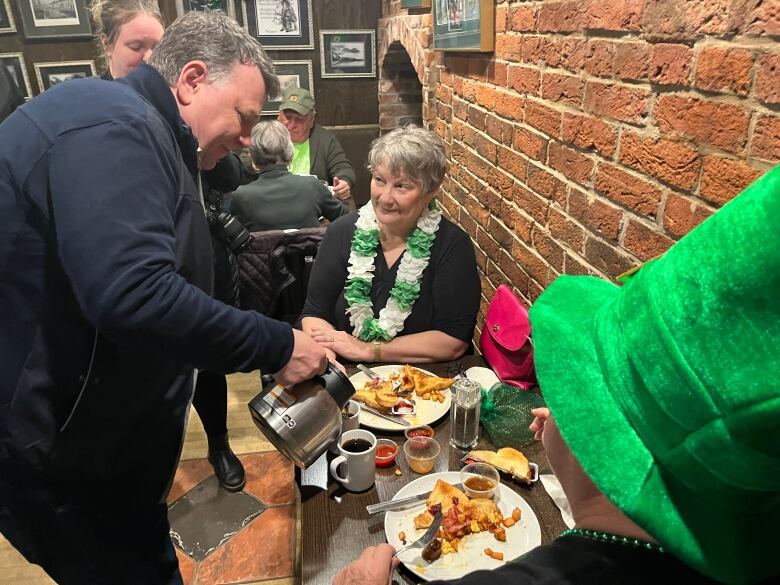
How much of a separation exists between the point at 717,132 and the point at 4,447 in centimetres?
160

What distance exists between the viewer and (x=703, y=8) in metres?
1.03

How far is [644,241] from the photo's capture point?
4.16ft

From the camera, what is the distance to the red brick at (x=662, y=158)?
1.11 metres

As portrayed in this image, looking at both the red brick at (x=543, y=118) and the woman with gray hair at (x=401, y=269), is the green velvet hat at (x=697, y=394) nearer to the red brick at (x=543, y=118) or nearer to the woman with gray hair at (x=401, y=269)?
the red brick at (x=543, y=118)

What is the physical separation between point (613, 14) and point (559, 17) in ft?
0.96

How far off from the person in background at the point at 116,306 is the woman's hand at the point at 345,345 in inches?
22.0

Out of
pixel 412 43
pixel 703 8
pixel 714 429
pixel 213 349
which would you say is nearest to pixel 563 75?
pixel 703 8

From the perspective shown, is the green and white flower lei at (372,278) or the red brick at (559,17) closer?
the red brick at (559,17)

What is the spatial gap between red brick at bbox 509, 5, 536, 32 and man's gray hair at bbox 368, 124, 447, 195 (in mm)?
463

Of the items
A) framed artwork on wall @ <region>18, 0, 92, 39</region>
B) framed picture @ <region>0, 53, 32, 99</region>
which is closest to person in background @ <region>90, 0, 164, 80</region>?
framed artwork on wall @ <region>18, 0, 92, 39</region>

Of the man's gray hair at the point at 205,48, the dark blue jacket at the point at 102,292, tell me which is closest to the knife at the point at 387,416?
the dark blue jacket at the point at 102,292

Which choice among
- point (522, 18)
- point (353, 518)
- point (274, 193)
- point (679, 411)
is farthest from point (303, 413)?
point (274, 193)

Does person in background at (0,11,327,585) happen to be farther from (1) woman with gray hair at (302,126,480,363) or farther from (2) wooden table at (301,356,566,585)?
(1) woman with gray hair at (302,126,480,363)

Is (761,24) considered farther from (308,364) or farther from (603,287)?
(308,364)
